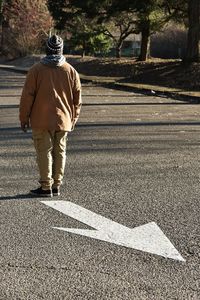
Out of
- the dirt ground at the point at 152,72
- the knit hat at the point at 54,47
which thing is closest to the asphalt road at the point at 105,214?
the knit hat at the point at 54,47

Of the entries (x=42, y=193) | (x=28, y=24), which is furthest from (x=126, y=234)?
(x=28, y=24)

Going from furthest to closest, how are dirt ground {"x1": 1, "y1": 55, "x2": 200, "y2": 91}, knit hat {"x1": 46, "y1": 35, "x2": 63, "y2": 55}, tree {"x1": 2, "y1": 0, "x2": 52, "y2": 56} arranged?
tree {"x1": 2, "y1": 0, "x2": 52, "y2": 56} < dirt ground {"x1": 1, "y1": 55, "x2": 200, "y2": 91} < knit hat {"x1": 46, "y1": 35, "x2": 63, "y2": 55}

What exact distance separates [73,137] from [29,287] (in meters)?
7.10

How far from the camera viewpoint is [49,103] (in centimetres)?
665

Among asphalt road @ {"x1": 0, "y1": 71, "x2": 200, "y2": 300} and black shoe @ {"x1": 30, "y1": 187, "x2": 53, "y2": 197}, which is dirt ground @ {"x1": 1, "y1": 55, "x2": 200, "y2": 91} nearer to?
asphalt road @ {"x1": 0, "y1": 71, "x2": 200, "y2": 300}

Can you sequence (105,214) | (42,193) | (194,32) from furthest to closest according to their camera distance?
(194,32), (42,193), (105,214)

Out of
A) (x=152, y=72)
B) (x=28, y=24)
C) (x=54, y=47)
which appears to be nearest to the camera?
(x=54, y=47)

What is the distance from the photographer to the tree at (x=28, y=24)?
63000mm

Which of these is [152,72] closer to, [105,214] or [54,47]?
[54,47]

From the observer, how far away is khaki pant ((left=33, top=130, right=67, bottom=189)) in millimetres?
6742

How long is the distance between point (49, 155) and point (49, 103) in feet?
1.96

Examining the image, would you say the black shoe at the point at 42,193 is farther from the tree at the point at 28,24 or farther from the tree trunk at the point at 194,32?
the tree at the point at 28,24

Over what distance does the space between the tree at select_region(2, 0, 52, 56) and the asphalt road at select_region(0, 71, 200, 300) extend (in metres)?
52.4

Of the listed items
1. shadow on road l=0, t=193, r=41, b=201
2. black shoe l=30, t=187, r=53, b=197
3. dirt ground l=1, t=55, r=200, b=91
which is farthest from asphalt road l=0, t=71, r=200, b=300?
dirt ground l=1, t=55, r=200, b=91
